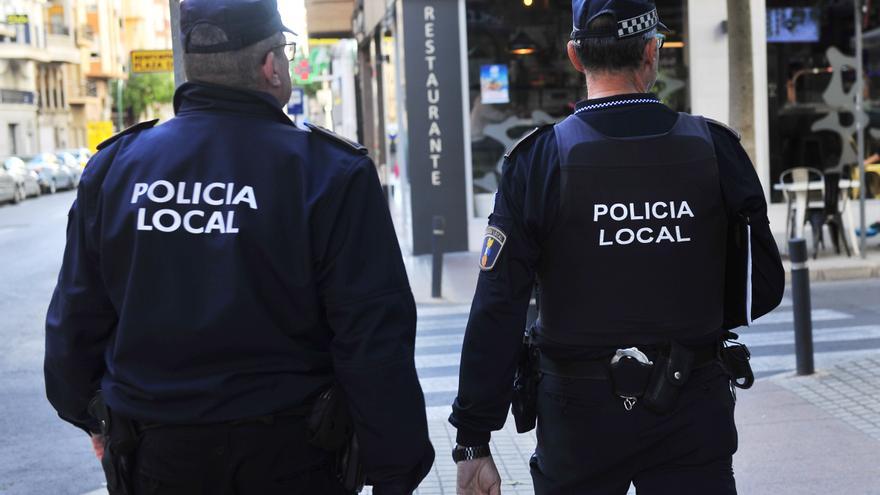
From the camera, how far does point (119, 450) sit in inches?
112

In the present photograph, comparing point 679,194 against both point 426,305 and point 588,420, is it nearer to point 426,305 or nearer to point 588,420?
point 588,420

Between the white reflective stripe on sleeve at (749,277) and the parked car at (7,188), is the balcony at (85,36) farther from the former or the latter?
the white reflective stripe on sleeve at (749,277)

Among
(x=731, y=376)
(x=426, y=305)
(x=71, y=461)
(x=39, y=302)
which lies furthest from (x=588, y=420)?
(x=39, y=302)

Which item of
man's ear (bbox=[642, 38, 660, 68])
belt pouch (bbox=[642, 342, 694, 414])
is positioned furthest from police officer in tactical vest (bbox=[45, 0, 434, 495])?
man's ear (bbox=[642, 38, 660, 68])

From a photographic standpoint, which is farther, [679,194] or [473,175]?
[473,175]

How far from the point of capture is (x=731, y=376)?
330 centimetres

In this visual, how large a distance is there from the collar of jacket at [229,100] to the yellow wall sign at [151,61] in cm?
1740

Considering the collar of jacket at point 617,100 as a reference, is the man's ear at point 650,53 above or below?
above

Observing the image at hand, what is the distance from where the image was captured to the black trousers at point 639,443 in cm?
312

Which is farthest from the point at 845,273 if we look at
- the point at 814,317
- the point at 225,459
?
the point at 225,459

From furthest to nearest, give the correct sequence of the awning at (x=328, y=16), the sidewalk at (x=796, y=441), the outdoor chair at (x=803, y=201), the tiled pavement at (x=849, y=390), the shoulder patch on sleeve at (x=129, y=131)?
the awning at (x=328, y=16)
the outdoor chair at (x=803, y=201)
the tiled pavement at (x=849, y=390)
the sidewalk at (x=796, y=441)
the shoulder patch on sleeve at (x=129, y=131)

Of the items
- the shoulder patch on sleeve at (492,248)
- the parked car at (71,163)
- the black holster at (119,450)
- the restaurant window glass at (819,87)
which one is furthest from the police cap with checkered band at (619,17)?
the parked car at (71,163)

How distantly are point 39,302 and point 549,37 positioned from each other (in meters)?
7.84

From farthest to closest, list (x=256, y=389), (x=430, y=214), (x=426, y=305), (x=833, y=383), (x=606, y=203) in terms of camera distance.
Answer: (x=430, y=214) < (x=426, y=305) < (x=833, y=383) < (x=606, y=203) < (x=256, y=389)
